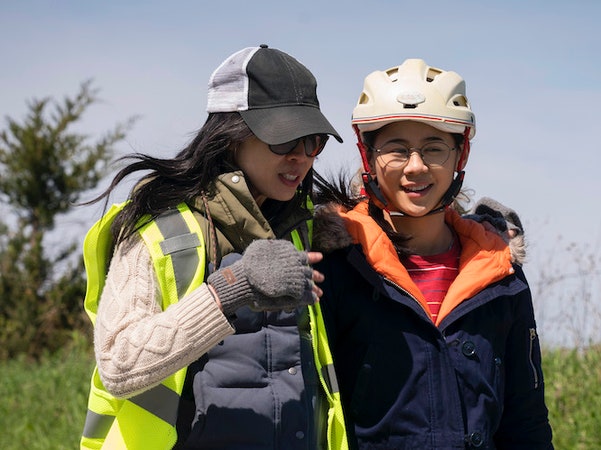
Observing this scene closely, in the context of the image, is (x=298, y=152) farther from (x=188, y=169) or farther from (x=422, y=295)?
(x=422, y=295)

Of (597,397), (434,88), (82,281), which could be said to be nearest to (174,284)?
(434,88)

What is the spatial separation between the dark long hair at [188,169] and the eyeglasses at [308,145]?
104mm

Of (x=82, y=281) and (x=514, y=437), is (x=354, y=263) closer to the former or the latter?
(x=514, y=437)

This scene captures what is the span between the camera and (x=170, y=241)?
274 cm

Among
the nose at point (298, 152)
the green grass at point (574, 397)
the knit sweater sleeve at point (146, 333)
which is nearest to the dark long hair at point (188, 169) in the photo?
the nose at point (298, 152)

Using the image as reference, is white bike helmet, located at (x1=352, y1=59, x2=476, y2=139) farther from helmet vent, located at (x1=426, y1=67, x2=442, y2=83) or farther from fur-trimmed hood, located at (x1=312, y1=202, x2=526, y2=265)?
fur-trimmed hood, located at (x1=312, y1=202, x2=526, y2=265)

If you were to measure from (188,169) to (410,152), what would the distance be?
917mm

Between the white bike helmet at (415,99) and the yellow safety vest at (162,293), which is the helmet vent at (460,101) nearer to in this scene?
the white bike helmet at (415,99)

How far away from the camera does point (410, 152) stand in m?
3.40

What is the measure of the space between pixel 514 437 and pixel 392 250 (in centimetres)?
87

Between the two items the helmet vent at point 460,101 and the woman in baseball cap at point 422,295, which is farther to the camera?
the helmet vent at point 460,101

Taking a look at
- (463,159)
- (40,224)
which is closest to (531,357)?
(463,159)

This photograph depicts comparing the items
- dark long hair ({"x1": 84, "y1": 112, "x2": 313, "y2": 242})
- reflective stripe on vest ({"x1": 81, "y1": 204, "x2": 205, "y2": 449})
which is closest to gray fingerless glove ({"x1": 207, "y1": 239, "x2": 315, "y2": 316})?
reflective stripe on vest ({"x1": 81, "y1": 204, "x2": 205, "y2": 449})

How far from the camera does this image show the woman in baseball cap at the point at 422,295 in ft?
10.4
